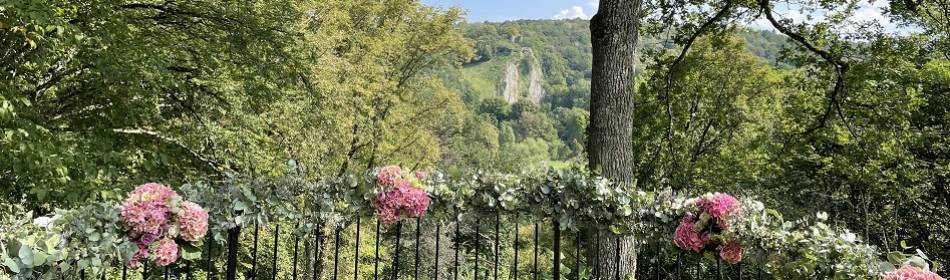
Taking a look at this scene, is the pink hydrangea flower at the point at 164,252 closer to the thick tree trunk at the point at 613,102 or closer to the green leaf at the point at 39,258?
the green leaf at the point at 39,258

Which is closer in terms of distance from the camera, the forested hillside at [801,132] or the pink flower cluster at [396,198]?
the pink flower cluster at [396,198]

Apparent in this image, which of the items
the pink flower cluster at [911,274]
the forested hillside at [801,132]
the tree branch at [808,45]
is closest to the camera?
the pink flower cluster at [911,274]

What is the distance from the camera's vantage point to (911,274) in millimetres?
2145

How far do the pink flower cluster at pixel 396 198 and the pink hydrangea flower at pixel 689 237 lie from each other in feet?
4.23

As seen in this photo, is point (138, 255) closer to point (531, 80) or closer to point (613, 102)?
point (613, 102)

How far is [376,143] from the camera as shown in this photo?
15766mm

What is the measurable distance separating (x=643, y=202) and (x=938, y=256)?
505 inches

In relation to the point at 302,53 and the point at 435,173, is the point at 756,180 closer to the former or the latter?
the point at 302,53

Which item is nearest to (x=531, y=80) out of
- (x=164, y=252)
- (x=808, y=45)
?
(x=808, y=45)

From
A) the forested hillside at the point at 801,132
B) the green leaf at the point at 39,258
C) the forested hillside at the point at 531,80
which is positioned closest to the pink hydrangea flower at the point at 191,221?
the green leaf at the point at 39,258

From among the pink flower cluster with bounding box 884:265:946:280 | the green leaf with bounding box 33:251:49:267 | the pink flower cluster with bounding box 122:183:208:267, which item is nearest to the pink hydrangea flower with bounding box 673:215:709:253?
the pink flower cluster with bounding box 884:265:946:280

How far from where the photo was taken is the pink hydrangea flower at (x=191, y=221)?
253 centimetres

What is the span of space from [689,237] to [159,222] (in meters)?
2.33

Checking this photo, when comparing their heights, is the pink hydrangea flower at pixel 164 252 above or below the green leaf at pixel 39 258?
below
